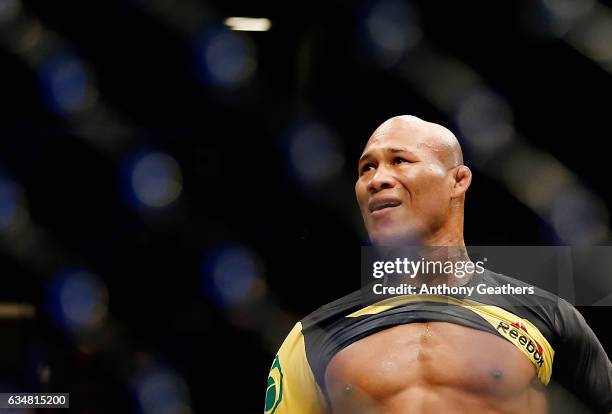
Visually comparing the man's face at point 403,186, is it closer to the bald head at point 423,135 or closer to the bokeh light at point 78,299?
the bald head at point 423,135

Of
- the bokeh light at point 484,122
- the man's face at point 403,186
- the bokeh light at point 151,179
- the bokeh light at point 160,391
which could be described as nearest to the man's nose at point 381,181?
the man's face at point 403,186

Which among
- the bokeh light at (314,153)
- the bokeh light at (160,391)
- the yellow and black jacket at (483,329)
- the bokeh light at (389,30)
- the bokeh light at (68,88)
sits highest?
the bokeh light at (389,30)

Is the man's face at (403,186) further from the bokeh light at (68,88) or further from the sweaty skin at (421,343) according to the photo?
the bokeh light at (68,88)

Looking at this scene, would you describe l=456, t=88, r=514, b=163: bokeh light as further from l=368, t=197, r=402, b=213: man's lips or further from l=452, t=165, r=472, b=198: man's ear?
l=368, t=197, r=402, b=213: man's lips

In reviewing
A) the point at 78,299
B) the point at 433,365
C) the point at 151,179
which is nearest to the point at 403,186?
the point at 433,365

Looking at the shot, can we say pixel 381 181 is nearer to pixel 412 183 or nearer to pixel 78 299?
pixel 412 183

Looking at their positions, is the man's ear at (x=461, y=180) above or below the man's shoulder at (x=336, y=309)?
above

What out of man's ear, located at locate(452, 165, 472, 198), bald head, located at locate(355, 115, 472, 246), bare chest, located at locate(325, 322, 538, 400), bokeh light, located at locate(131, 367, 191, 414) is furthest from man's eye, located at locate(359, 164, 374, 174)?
bokeh light, located at locate(131, 367, 191, 414)

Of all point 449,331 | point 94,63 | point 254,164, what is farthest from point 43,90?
point 449,331

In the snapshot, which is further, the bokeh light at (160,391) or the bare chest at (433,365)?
the bokeh light at (160,391)

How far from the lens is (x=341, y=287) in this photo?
3.85ft

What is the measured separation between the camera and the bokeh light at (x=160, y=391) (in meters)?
1.24

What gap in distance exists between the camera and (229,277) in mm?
1252

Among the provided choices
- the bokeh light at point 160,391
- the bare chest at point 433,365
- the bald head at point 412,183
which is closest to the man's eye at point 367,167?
the bald head at point 412,183
